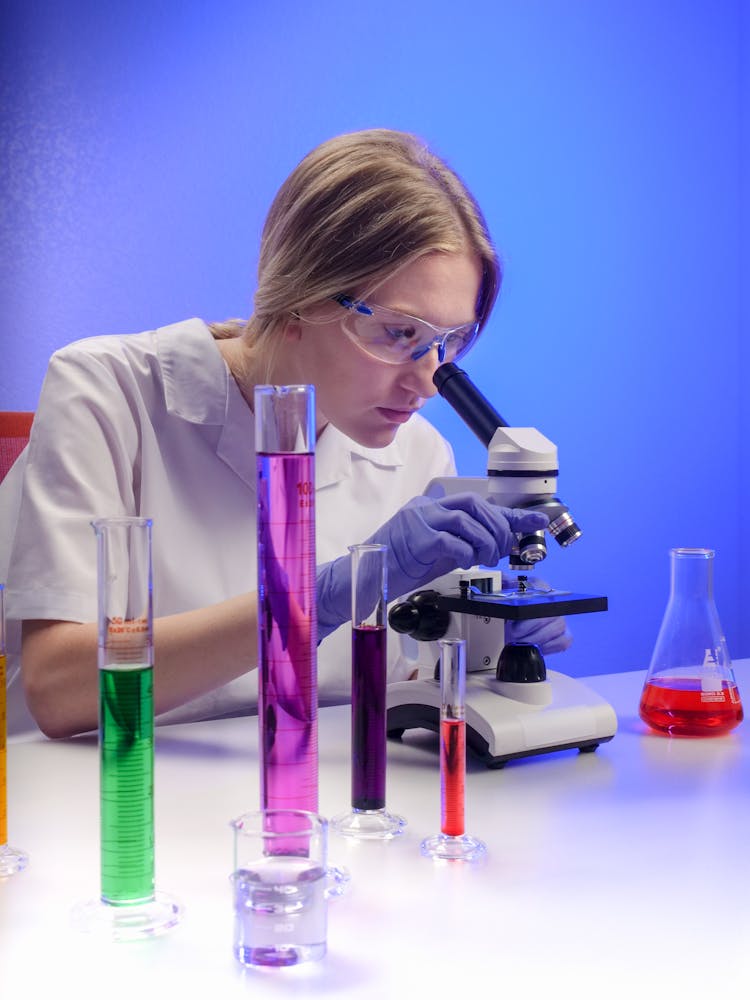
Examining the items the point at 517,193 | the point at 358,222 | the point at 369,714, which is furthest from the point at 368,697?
→ the point at 517,193

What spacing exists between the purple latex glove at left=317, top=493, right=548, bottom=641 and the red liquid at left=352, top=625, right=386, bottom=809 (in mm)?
279

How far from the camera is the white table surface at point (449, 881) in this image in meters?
0.74

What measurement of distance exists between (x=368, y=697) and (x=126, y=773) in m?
0.28

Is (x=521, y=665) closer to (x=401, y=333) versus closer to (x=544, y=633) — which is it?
(x=544, y=633)

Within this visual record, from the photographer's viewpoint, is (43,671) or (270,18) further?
(270,18)

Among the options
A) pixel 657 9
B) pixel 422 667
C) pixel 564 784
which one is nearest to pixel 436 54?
pixel 657 9

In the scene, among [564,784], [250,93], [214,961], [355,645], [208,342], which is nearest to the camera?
[214,961]

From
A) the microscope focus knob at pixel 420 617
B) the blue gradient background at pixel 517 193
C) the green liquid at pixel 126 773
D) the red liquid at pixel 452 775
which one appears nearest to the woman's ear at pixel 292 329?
the microscope focus knob at pixel 420 617

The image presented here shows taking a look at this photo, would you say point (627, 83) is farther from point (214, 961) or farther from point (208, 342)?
point (214, 961)

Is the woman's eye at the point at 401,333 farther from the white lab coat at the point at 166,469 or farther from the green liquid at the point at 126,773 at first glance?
the green liquid at the point at 126,773

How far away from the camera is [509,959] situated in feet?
2.50

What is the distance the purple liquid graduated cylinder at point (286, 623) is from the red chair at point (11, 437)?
3.83ft

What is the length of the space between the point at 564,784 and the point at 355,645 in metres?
0.33

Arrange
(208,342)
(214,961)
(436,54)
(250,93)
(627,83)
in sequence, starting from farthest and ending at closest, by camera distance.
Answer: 1. (627,83)
2. (436,54)
3. (250,93)
4. (208,342)
5. (214,961)
